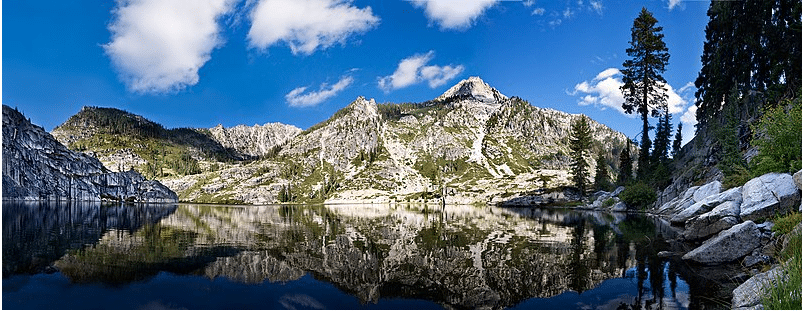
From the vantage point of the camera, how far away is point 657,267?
23953 mm

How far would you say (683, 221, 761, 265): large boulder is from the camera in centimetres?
2280

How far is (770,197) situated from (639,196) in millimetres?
59222

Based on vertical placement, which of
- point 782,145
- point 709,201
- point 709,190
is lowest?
point 709,201

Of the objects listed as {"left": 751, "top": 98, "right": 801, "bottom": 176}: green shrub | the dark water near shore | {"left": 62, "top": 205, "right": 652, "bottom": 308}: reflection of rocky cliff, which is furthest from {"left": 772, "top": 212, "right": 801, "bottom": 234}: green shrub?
{"left": 751, "top": 98, "right": 801, "bottom": 176}: green shrub

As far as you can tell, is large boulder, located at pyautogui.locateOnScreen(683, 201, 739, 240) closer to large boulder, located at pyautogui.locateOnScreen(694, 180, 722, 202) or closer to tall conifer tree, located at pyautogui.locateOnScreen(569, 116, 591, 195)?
large boulder, located at pyautogui.locateOnScreen(694, 180, 722, 202)

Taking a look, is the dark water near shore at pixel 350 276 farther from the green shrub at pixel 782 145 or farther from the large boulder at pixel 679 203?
the large boulder at pixel 679 203

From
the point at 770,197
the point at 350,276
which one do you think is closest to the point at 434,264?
the point at 350,276

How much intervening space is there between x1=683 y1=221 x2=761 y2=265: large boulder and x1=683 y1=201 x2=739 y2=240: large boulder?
231 inches

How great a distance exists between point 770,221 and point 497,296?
61.6ft

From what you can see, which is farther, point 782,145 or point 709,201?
point 709,201

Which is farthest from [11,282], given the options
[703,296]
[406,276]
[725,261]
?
[725,261]

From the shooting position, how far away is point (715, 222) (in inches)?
1203

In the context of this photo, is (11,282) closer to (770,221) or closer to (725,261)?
(725,261)

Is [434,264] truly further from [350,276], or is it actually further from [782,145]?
[782,145]
